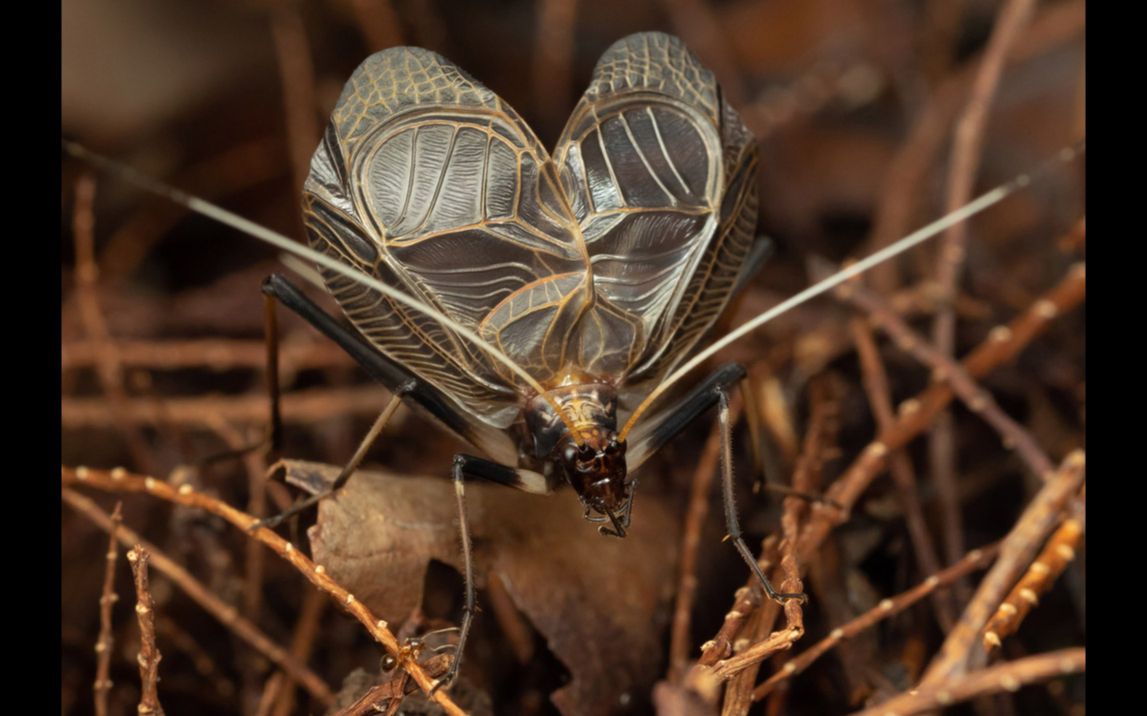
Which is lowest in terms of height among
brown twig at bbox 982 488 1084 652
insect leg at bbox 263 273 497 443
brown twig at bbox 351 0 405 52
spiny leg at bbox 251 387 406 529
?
brown twig at bbox 982 488 1084 652

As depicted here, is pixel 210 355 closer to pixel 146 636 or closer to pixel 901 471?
pixel 146 636

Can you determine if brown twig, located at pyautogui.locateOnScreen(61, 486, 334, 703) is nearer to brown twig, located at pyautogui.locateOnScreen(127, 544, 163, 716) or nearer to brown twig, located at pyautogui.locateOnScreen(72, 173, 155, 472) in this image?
brown twig, located at pyautogui.locateOnScreen(127, 544, 163, 716)

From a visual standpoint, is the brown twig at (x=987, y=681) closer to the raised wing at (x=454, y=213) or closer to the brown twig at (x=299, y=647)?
the raised wing at (x=454, y=213)

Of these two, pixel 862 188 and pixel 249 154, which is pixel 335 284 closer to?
pixel 249 154

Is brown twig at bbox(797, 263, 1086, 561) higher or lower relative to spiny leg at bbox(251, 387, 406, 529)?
lower

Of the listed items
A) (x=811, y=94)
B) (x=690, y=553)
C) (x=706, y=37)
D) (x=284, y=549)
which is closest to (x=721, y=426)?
(x=690, y=553)

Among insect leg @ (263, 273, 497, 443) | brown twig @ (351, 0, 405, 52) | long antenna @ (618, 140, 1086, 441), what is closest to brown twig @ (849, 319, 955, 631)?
long antenna @ (618, 140, 1086, 441)
